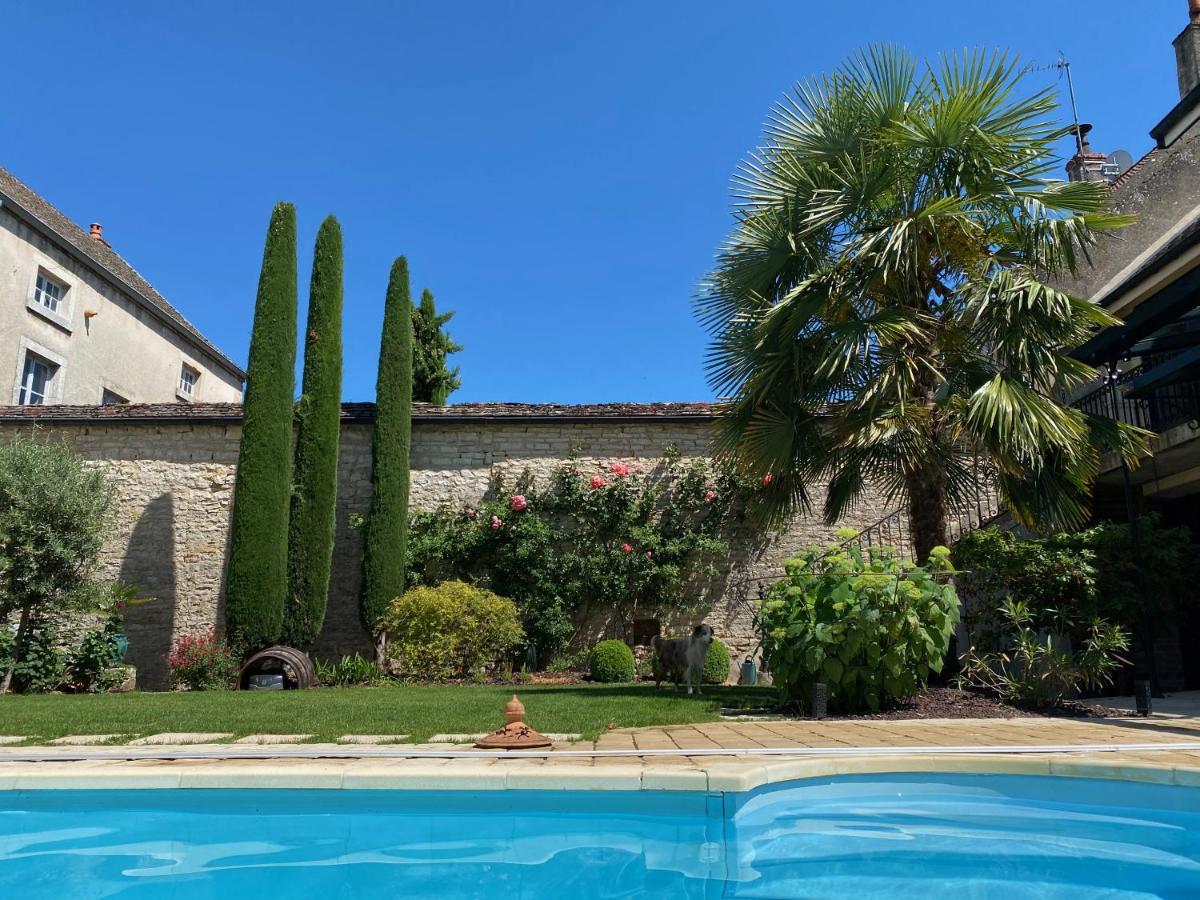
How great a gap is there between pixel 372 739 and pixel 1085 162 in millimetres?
A: 16974

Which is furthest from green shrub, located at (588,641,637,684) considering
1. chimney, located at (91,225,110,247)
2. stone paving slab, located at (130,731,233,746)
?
chimney, located at (91,225,110,247)

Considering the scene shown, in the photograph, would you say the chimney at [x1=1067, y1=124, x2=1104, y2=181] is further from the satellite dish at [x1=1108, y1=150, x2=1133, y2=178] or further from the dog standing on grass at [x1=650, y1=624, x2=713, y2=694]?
the dog standing on grass at [x1=650, y1=624, x2=713, y2=694]

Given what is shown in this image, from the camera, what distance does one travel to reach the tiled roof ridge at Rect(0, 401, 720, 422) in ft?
46.3

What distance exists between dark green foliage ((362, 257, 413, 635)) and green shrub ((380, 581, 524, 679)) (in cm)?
99

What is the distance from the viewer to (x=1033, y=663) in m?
6.70

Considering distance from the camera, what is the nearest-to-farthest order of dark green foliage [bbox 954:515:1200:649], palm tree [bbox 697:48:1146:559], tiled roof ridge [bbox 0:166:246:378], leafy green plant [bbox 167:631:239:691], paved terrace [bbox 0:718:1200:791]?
paved terrace [bbox 0:718:1200:791] → palm tree [bbox 697:48:1146:559] → dark green foliage [bbox 954:515:1200:649] → leafy green plant [bbox 167:631:239:691] → tiled roof ridge [bbox 0:166:246:378]

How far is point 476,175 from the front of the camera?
1271 cm

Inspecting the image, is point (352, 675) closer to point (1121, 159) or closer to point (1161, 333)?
point (1161, 333)

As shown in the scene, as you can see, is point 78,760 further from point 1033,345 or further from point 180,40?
point 180,40

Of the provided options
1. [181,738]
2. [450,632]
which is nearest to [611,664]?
[450,632]

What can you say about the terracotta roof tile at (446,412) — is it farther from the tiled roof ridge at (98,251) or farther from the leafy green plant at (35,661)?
the tiled roof ridge at (98,251)

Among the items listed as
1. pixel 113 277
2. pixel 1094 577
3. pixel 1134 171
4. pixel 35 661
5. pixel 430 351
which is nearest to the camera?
pixel 1094 577

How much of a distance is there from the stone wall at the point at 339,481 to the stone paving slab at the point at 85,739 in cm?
845

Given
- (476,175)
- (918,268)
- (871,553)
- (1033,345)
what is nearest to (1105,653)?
(871,553)
